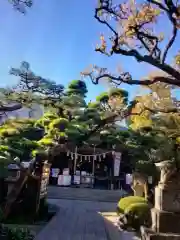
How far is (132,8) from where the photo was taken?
15.6 feet

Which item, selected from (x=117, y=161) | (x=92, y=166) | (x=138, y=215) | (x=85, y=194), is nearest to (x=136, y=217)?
(x=138, y=215)

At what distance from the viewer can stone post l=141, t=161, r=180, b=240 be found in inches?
248

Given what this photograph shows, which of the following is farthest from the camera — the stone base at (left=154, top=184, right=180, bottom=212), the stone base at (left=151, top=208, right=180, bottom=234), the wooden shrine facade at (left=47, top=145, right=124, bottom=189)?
the wooden shrine facade at (left=47, top=145, right=124, bottom=189)

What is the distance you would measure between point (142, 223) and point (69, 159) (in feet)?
44.1

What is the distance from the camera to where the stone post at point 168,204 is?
20.6 feet

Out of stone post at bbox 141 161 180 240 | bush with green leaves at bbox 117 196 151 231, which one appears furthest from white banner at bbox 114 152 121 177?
stone post at bbox 141 161 180 240

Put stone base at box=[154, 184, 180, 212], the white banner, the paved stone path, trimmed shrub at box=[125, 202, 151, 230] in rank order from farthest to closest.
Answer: the white banner
trimmed shrub at box=[125, 202, 151, 230]
the paved stone path
stone base at box=[154, 184, 180, 212]

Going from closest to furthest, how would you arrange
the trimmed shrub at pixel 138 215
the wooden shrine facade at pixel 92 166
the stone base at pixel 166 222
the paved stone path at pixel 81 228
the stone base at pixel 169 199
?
1. the stone base at pixel 166 222
2. the stone base at pixel 169 199
3. the paved stone path at pixel 81 228
4. the trimmed shrub at pixel 138 215
5. the wooden shrine facade at pixel 92 166

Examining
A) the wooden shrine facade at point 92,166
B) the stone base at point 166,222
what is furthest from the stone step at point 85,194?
the stone base at point 166,222

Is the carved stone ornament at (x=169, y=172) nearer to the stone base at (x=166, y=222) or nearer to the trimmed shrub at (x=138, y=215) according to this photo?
the stone base at (x=166, y=222)

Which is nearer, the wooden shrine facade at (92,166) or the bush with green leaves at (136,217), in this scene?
the bush with green leaves at (136,217)

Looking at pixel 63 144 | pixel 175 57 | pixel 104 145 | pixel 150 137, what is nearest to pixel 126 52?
pixel 175 57

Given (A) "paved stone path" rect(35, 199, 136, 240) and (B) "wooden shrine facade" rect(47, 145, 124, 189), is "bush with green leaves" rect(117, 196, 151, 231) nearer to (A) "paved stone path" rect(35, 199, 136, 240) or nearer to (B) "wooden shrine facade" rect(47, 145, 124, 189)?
(A) "paved stone path" rect(35, 199, 136, 240)

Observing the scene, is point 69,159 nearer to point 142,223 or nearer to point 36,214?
point 36,214
